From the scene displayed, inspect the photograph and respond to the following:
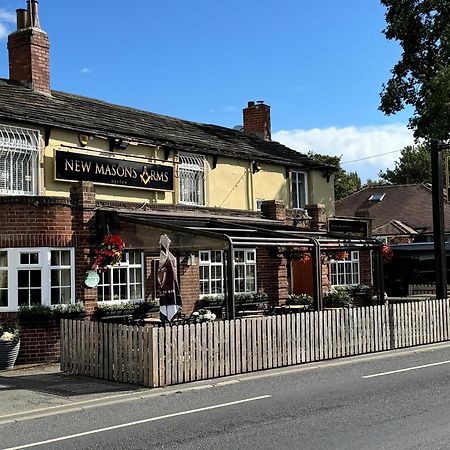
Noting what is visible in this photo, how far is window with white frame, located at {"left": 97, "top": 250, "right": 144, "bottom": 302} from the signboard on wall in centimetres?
215

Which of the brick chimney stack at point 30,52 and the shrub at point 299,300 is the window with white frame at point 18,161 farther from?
the shrub at point 299,300

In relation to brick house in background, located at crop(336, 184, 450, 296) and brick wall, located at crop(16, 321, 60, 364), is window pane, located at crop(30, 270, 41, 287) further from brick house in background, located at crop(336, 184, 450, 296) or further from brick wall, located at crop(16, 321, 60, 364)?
brick house in background, located at crop(336, 184, 450, 296)

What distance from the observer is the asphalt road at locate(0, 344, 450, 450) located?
291 inches

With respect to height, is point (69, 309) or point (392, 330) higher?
point (69, 309)

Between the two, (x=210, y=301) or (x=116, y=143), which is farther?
(x=210, y=301)

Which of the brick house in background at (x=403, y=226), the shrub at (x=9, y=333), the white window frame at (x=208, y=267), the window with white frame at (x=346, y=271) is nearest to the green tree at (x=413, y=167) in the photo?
the brick house in background at (x=403, y=226)

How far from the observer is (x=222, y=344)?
12680mm

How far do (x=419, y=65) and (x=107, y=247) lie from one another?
71.8 feet

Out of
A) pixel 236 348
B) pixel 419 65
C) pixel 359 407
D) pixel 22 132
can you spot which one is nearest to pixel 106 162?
pixel 22 132

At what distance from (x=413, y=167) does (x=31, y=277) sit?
56223 mm

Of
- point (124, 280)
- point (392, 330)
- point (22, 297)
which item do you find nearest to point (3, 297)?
point (22, 297)

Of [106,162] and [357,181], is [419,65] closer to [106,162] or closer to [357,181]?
[106,162]

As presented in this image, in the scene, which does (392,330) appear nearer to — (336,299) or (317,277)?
(317,277)

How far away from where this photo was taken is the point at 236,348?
12.9 meters
